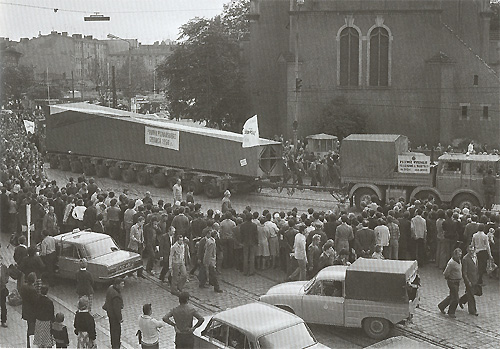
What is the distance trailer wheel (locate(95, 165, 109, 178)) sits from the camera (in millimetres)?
34812

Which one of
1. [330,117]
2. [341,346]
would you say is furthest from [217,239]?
[330,117]

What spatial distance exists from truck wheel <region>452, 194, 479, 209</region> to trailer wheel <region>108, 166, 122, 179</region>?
16.7m

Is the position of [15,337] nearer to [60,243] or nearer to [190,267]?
[60,243]

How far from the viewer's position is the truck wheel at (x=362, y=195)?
1029 inches

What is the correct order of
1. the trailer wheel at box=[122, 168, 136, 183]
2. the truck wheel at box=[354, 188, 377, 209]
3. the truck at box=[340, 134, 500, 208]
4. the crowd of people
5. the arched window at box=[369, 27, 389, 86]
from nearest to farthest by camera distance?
1. the crowd of people
2. the truck at box=[340, 134, 500, 208]
3. the truck wheel at box=[354, 188, 377, 209]
4. the trailer wheel at box=[122, 168, 136, 183]
5. the arched window at box=[369, 27, 389, 86]

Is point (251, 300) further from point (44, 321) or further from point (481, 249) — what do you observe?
point (481, 249)

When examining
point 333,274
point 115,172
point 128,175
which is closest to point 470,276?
point 333,274

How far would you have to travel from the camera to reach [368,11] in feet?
148

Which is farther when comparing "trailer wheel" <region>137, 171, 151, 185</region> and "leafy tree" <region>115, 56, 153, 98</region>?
"leafy tree" <region>115, 56, 153, 98</region>

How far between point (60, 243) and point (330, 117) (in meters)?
30.4

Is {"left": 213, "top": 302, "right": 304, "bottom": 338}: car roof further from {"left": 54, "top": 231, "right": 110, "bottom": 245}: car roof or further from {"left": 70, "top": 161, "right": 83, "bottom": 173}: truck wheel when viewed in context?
{"left": 70, "top": 161, "right": 83, "bottom": 173}: truck wheel

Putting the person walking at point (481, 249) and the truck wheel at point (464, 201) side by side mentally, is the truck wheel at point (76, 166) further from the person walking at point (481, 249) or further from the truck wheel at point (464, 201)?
the person walking at point (481, 249)

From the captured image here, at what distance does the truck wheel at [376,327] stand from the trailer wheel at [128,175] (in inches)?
848

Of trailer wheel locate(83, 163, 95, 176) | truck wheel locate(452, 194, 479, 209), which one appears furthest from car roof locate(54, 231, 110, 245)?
trailer wheel locate(83, 163, 95, 176)
